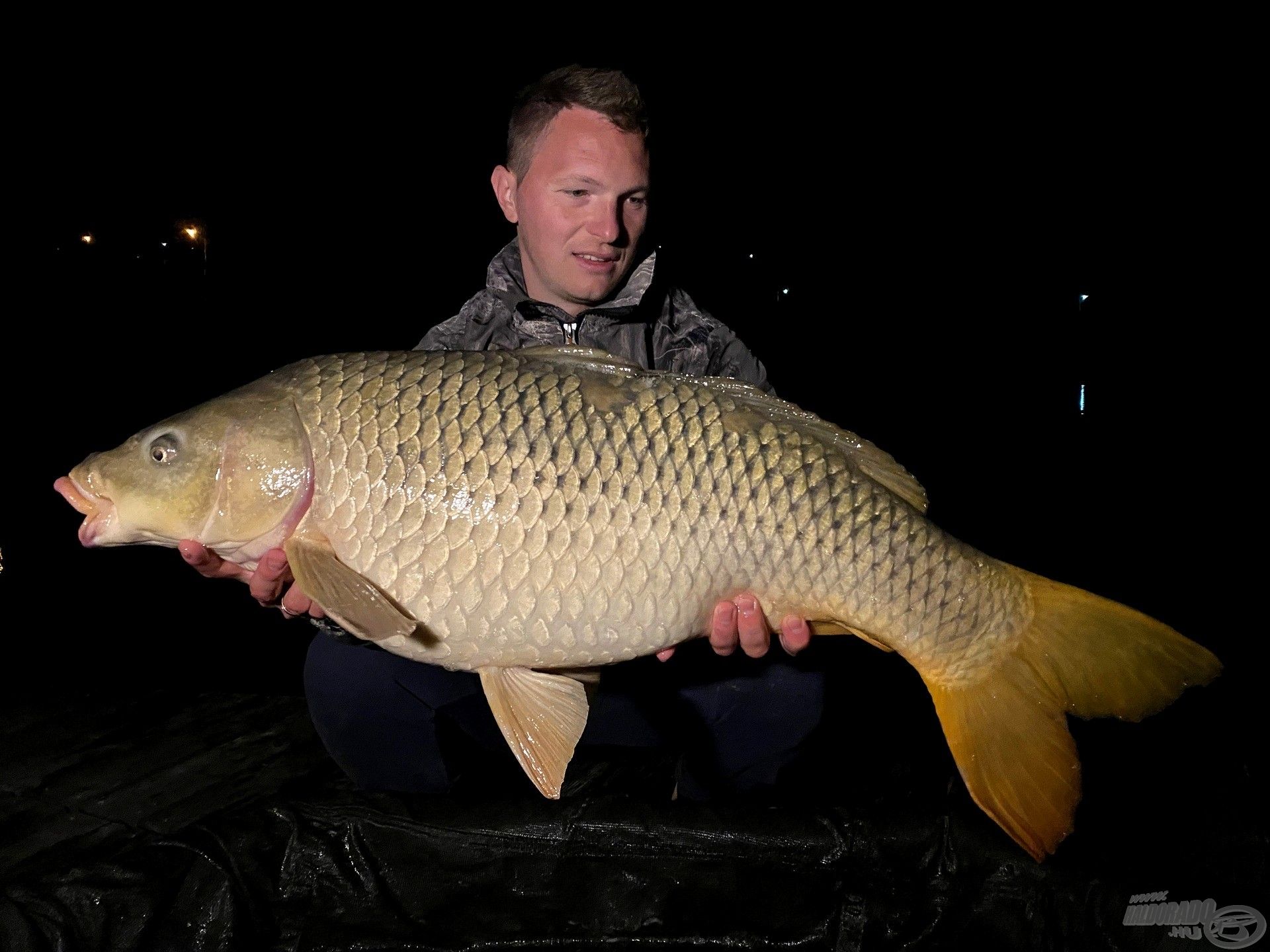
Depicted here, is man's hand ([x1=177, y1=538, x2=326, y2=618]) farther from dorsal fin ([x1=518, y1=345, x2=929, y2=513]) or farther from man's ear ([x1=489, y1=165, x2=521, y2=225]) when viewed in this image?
man's ear ([x1=489, y1=165, x2=521, y2=225])

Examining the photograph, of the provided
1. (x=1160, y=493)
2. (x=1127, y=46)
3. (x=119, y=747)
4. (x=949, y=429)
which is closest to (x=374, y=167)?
(x=1127, y=46)

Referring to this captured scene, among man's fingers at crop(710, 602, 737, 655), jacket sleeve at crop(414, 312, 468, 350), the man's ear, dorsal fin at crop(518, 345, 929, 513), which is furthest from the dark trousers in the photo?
the man's ear

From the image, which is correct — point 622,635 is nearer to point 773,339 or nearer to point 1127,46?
point 773,339

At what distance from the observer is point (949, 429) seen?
6855 mm

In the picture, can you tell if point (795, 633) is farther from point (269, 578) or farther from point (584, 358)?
point (269, 578)

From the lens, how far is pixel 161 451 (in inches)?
42.6

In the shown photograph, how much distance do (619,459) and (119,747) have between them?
126 cm

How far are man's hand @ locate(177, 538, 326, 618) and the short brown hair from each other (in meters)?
0.86

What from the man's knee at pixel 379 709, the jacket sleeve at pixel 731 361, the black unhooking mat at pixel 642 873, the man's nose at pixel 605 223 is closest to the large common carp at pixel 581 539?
the black unhooking mat at pixel 642 873

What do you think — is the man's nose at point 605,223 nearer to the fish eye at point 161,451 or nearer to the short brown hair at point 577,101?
the short brown hair at point 577,101

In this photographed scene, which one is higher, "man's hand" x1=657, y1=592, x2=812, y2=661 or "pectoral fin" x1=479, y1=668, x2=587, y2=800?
"man's hand" x1=657, y1=592, x2=812, y2=661

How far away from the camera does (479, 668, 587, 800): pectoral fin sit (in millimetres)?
1086

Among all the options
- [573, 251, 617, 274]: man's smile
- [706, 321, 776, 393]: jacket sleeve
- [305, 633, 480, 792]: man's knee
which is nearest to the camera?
[305, 633, 480, 792]: man's knee

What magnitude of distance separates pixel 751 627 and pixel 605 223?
0.79 meters
